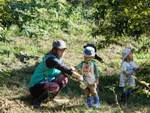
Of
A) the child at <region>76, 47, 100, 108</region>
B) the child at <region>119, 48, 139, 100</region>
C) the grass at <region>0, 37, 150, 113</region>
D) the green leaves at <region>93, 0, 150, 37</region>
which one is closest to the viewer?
the grass at <region>0, 37, 150, 113</region>

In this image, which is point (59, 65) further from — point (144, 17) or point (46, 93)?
point (144, 17)

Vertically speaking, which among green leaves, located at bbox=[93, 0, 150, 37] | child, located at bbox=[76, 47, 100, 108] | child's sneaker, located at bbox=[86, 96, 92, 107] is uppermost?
green leaves, located at bbox=[93, 0, 150, 37]

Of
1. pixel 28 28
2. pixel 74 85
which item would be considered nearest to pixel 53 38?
pixel 28 28

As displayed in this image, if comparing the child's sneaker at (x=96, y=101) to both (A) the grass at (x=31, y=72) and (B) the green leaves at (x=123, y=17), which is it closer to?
(A) the grass at (x=31, y=72)

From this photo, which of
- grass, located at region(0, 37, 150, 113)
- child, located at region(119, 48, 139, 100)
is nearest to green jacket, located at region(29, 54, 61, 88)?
grass, located at region(0, 37, 150, 113)

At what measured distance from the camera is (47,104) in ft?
32.0

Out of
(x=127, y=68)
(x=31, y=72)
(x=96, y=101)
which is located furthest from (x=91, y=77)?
(x=31, y=72)

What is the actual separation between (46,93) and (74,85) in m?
2.28

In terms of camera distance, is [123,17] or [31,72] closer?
[123,17]

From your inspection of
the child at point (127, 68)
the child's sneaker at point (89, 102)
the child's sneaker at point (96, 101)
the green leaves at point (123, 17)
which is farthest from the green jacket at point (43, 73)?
the green leaves at point (123, 17)

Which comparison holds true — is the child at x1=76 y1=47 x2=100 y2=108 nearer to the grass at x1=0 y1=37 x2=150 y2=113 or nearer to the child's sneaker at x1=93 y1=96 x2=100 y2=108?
the child's sneaker at x1=93 y1=96 x2=100 y2=108

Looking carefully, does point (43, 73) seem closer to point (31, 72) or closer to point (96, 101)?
point (96, 101)

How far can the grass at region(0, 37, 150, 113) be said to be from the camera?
30.8 ft

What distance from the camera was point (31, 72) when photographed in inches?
488
